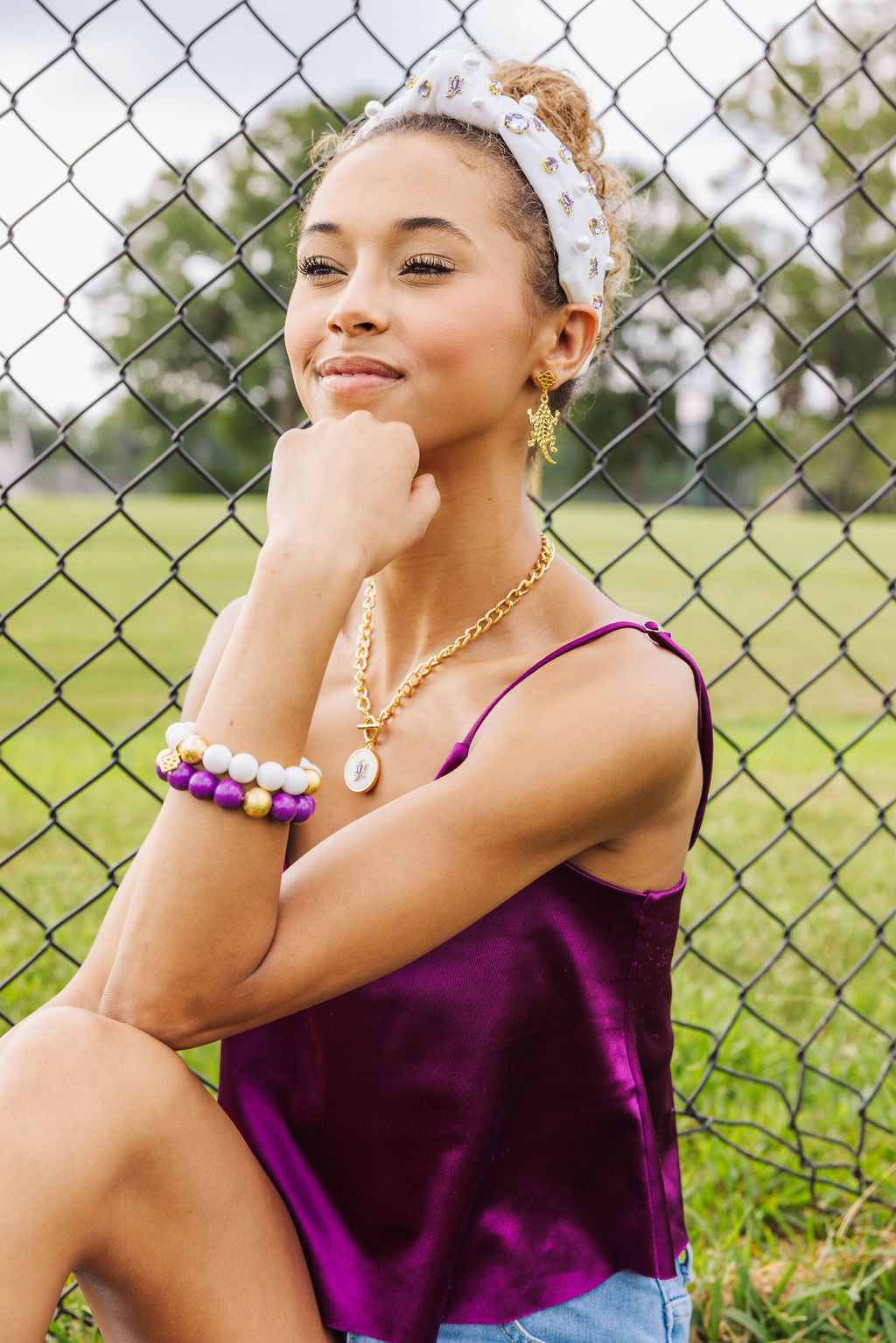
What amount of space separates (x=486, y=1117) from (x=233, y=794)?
591mm

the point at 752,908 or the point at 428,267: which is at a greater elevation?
the point at 428,267

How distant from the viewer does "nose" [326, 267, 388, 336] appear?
1460mm

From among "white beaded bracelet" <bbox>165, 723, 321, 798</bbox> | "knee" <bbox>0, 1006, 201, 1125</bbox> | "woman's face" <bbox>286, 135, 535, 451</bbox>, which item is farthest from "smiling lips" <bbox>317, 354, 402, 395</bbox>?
"knee" <bbox>0, 1006, 201, 1125</bbox>

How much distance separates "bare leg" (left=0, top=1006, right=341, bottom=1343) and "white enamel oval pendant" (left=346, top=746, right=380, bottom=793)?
45 centimetres

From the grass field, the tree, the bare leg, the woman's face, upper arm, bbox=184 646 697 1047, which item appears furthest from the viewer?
the tree

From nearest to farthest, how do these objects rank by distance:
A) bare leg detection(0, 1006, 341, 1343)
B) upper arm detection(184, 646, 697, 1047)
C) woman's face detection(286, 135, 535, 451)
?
1. bare leg detection(0, 1006, 341, 1343)
2. upper arm detection(184, 646, 697, 1047)
3. woman's face detection(286, 135, 535, 451)

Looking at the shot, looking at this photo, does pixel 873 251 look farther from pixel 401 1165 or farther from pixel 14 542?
pixel 401 1165

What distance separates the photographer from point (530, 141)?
1.59 metres

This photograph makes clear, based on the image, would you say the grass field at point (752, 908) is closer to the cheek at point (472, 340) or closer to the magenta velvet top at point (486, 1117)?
the magenta velvet top at point (486, 1117)

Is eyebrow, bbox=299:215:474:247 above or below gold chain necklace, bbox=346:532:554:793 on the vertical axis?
above

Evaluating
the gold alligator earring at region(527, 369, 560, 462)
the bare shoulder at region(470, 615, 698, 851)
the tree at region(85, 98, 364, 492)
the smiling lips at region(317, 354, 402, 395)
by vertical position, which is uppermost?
the smiling lips at region(317, 354, 402, 395)

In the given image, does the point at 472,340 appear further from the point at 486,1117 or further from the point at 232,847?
the point at 486,1117

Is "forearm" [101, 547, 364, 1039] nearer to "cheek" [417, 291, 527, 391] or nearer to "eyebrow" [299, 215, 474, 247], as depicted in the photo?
"cheek" [417, 291, 527, 391]

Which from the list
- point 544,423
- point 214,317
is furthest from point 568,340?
point 214,317
